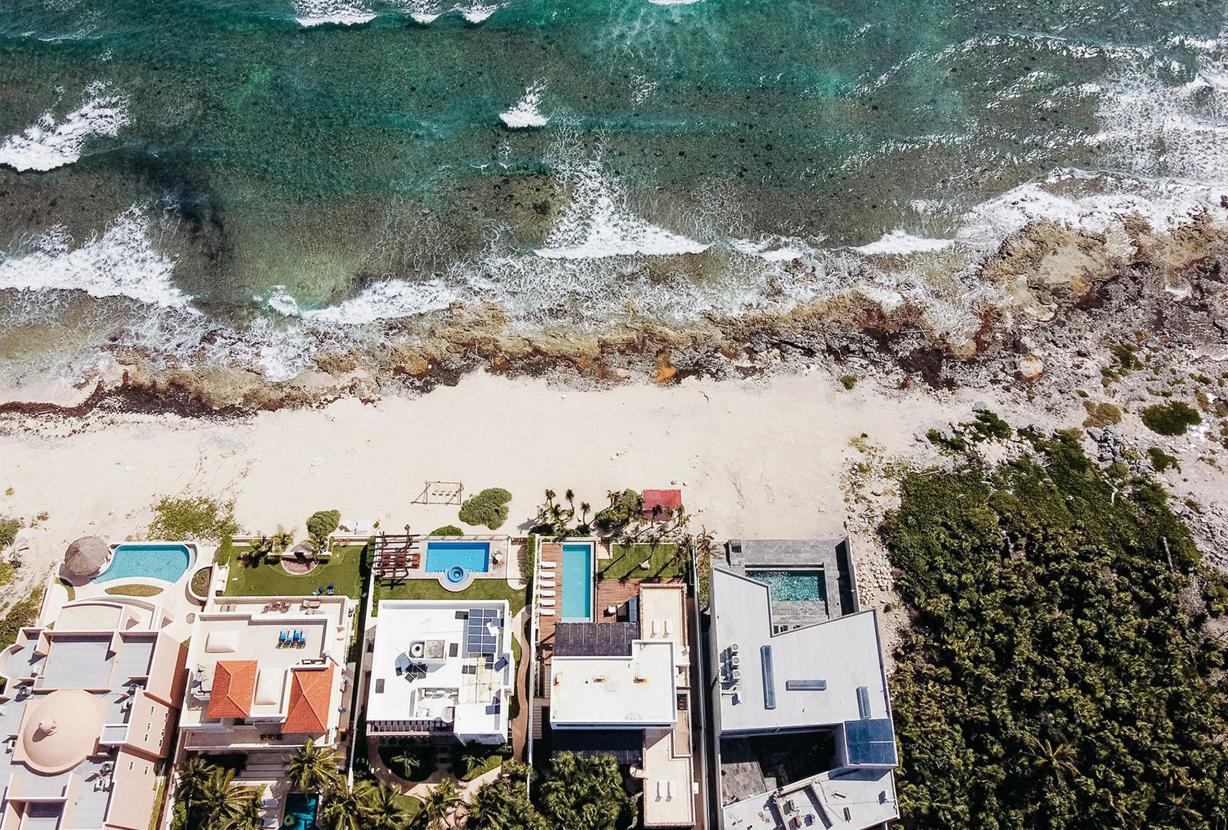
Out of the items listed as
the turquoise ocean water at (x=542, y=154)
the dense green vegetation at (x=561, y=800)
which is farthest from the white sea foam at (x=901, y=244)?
the dense green vegetation at (x=561, y=800)

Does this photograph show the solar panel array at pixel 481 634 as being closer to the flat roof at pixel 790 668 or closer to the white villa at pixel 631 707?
the white villa at pixel 631 707

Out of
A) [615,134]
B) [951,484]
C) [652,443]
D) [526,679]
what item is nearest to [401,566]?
[526,679]

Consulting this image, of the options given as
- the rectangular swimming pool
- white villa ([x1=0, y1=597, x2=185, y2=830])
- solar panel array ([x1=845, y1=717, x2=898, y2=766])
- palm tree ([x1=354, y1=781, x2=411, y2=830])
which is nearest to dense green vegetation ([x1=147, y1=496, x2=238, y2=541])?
white villa ([x1=0, y1=597, x2=185, y2=830])

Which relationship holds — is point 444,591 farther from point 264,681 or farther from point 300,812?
point 300,812

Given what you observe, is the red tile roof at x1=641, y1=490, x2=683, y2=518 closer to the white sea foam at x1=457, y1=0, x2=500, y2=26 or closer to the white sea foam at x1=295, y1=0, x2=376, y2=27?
the white sea foam at x1=457, y1=0, x2=500, y2=26

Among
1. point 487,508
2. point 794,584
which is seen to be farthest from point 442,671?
point 794,584
